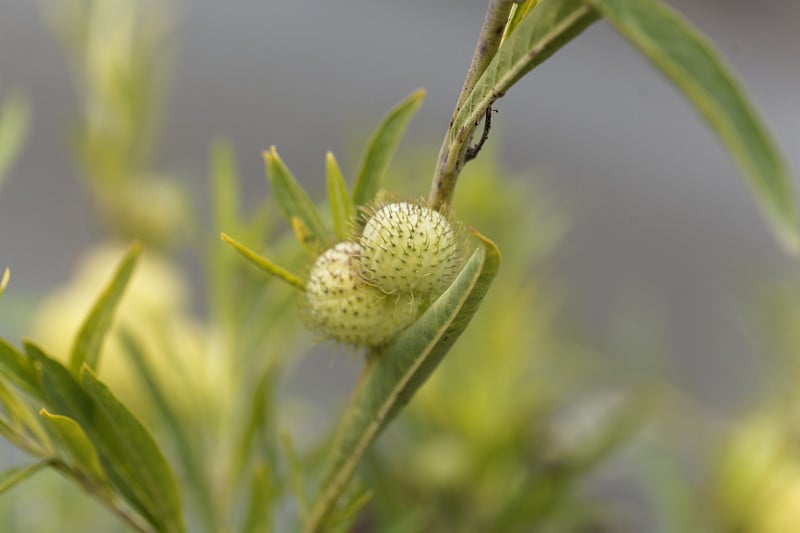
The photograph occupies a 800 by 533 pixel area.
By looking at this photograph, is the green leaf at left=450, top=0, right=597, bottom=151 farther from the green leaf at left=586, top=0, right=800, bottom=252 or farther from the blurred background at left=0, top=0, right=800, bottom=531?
the blurred background at left=0, top=0, right=800, bottom=531

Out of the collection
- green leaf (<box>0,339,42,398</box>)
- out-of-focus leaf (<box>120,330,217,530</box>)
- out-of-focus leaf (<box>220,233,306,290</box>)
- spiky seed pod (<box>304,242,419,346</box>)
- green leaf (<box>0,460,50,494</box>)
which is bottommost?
out-of-focus leaf (<box>120,330,217,530</box>)

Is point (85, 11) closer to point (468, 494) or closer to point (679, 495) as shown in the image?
point (468, 494)

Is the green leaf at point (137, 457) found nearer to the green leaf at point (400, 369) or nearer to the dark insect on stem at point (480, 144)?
the green leaf at point (400, 369)

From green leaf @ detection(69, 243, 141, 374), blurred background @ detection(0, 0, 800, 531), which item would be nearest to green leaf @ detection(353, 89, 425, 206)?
green leaf @ detection(69, 243, 141, 374)

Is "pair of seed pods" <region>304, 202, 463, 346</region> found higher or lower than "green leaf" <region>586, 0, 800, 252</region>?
lower

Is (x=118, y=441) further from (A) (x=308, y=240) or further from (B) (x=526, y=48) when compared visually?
(B) (x=526, y=48)

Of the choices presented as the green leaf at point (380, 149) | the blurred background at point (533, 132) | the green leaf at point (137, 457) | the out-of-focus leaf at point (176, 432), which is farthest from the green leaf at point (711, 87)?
the blurred background at point (533, 132)
